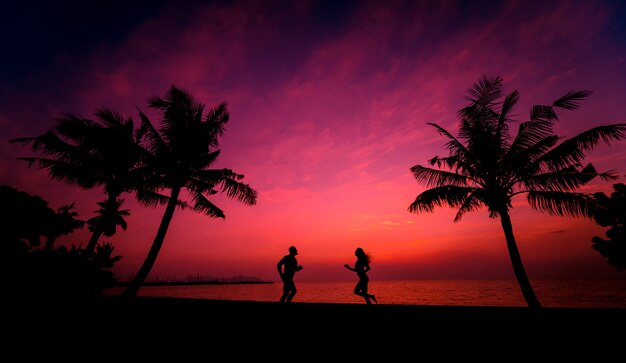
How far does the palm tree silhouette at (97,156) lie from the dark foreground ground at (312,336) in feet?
29.2

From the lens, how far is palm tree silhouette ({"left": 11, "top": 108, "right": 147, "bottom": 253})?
36.3ft

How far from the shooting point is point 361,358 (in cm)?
275

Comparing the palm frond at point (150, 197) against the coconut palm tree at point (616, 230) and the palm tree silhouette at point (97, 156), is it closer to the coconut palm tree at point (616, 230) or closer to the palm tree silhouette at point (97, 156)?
the palm tree silhouette at point (97, 156)

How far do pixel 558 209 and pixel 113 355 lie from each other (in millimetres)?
13056

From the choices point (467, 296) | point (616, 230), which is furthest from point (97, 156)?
point (467, 296)

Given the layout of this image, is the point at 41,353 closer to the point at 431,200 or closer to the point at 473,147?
the point at 431,200

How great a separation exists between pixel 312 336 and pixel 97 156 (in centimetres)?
1555

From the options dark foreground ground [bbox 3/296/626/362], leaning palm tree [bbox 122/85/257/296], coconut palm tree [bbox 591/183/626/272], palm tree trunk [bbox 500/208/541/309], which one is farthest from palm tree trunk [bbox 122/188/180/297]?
coconut palm tree [bbox 591/183/626/272]

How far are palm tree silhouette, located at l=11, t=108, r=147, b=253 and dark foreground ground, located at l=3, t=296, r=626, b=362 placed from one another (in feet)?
29.2

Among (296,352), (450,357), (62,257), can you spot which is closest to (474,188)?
(450,357)

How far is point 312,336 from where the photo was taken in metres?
3.42

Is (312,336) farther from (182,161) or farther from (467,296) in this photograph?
(467,296)

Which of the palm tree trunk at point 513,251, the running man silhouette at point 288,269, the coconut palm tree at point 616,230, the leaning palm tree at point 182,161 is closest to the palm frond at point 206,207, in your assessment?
the leaning palm tree at point 182,161

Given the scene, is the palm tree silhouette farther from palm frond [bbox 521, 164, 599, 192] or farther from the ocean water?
the ocean water
